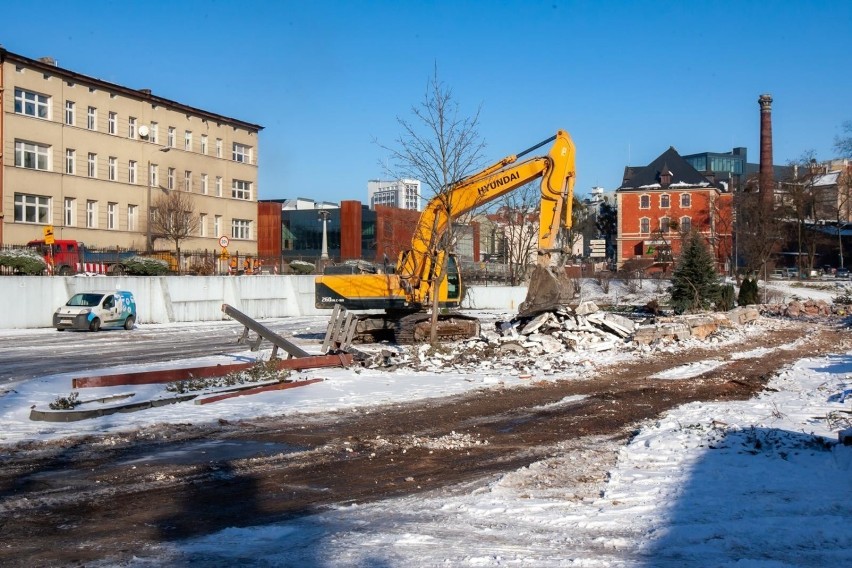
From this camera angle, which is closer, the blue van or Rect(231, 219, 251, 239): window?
the blue van

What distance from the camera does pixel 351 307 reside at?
77.2 feet

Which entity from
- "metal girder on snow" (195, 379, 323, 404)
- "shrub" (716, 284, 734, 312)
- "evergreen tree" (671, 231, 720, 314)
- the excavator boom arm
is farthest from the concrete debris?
"shrub" (716, 284, 734, 312)

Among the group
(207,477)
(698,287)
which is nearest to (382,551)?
(207,477)

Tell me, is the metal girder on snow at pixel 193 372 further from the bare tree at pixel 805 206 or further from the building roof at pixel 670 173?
the building roof at pixel 670 173

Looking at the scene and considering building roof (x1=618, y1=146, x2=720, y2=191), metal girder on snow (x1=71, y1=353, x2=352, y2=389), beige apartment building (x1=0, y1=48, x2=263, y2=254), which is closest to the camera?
metal girder on snow (x1=71, y1=353, x2=352, y2=389)

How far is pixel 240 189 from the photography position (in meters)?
60.6

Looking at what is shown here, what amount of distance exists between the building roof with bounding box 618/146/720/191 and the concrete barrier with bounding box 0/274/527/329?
2176 inches

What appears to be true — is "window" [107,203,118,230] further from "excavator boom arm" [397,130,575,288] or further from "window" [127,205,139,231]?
"excavator boom arm" [397,130,575,288]

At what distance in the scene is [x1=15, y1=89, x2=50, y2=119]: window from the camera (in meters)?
44.5

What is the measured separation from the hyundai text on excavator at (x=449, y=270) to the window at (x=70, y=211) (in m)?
29.2

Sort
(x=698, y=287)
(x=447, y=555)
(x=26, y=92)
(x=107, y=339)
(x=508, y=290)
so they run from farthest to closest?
(x=508, y=290) < (x=26, y=92) < (x=698, y=287) < (x=107, y=339) < (x=447, y=555)

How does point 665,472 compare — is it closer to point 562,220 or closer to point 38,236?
point 562,220

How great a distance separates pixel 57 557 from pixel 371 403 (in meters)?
7.92

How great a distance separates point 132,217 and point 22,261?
18.4 metres
